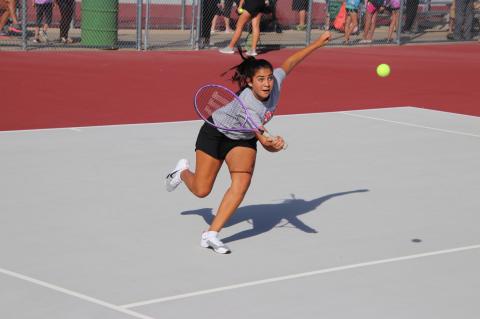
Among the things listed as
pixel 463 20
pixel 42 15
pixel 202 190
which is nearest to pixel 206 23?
pixel 42 15

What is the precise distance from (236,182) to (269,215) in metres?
1.34

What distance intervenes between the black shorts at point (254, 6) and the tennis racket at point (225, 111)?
1283cm

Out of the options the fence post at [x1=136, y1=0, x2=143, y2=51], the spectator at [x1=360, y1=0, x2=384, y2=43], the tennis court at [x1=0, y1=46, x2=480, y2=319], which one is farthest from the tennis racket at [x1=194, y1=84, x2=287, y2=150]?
the spectator at [x1=360, y1=0, x2=384, y2=43]

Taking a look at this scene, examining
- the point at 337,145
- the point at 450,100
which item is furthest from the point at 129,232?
the point at 450,100

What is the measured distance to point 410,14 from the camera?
2909cm

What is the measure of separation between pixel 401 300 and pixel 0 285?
254 centimetres

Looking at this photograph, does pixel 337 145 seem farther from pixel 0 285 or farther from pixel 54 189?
pixel 0 285

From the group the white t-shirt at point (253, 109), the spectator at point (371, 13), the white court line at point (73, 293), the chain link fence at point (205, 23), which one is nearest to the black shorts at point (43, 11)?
the chain link fence at point (205, 23)

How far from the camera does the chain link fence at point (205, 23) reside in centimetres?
2133

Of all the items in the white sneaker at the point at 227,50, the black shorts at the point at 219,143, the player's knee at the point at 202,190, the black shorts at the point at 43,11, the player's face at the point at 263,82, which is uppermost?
the player's face at the point at 263,82

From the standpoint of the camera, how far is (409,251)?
7.85m

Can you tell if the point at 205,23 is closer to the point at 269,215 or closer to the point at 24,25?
the point at 24,25

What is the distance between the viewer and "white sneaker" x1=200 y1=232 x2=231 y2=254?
750cm

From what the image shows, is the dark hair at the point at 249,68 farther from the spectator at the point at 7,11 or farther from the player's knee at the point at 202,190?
the spectator at the point at 7,11
